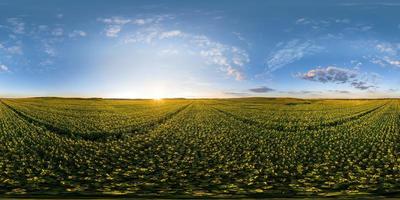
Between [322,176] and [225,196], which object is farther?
[322,176]

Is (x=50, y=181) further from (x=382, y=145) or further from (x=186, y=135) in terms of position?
(x=382, y=145)

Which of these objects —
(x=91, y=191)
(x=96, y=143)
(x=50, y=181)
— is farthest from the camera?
(x=96, y=143)

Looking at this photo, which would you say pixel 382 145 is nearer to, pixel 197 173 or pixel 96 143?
pixel 197 173

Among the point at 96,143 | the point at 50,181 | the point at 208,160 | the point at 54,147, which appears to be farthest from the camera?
the point at 96,143

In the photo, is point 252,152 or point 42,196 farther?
point 252,152

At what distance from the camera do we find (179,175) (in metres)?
14.4

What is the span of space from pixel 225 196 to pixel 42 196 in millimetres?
4444

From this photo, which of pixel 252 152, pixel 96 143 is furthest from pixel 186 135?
pixel 252 152

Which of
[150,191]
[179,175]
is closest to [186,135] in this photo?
[179,175]

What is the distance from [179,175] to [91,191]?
331cm

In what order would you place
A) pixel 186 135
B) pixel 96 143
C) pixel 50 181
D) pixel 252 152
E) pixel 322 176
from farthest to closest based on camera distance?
pixel 186 135 < pixel 96 143 < pixel 252 152 < pixel 322 176 < pixel 50 181

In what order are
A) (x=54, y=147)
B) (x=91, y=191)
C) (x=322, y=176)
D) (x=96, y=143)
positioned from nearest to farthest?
(x=91, y=191) < (x=322, y=176) < (x=54, y=147) < (x=96, y=143)

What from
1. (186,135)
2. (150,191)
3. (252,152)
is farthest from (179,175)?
(186,135)

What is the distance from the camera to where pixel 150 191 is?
1198cm
